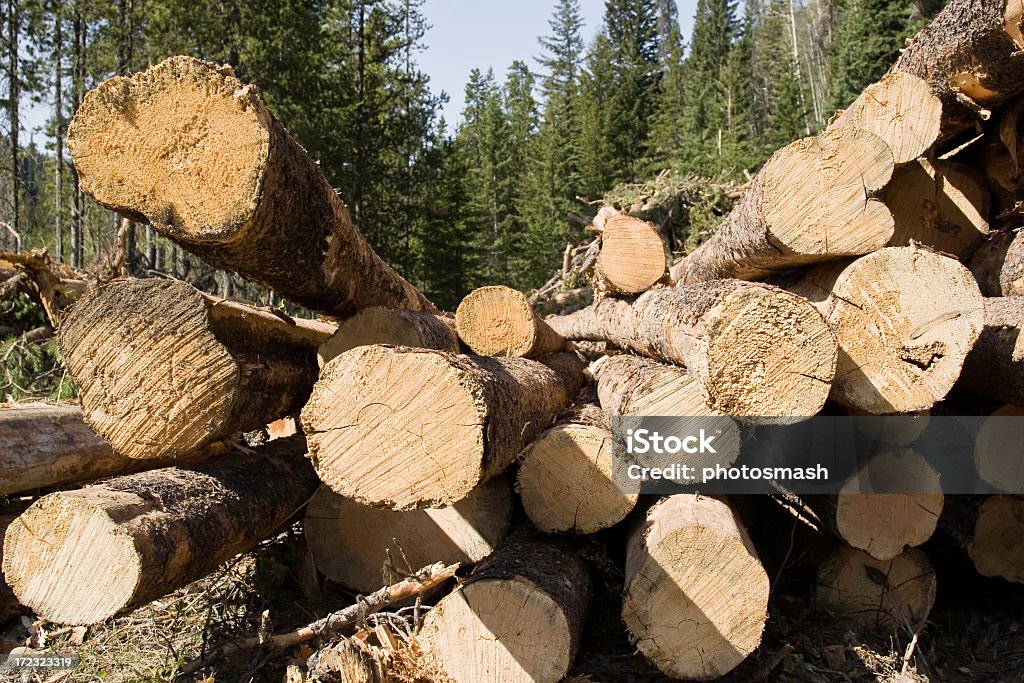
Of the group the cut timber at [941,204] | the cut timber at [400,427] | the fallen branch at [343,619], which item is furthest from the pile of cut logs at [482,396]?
the cut timber at [941,204]

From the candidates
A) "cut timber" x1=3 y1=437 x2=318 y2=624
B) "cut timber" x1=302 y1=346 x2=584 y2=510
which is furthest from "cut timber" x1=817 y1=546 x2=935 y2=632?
"cut timber" x1=3 y1=437 x2=318 y2=624

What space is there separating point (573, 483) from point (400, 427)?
0.92 metres

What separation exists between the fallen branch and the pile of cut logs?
12cm

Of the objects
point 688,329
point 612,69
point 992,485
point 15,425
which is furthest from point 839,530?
point 612,69

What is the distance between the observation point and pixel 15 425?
288 cm

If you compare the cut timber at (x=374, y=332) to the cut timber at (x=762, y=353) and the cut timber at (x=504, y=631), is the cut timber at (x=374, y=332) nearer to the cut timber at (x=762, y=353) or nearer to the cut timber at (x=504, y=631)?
the cut timber at (x=504, y=631)

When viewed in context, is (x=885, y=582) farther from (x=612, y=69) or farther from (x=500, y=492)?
(x=612, y=69)

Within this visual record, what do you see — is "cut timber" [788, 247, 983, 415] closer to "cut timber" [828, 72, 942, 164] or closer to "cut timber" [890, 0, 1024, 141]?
"cut timber" [828, 72, 942, 164]

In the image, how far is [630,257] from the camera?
15.8 ft

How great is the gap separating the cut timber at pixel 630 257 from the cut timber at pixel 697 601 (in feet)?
8.53

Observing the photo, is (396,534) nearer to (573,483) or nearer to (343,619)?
(343,619)

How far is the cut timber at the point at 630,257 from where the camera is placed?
4.80 meters

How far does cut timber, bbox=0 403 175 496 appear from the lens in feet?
9.20

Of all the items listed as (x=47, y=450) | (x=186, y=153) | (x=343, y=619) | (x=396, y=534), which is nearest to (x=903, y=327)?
(x=396, y=534)
